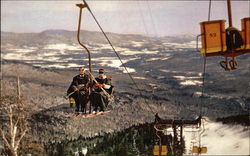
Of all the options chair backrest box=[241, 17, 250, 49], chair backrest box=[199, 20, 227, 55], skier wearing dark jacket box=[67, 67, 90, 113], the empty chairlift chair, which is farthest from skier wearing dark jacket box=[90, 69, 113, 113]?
chair backrest box=[241, 17, 250, 49]

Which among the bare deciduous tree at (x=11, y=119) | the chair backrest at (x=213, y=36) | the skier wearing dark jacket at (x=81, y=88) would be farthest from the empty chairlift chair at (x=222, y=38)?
the bare deciduous tree at (x=11, y=119)

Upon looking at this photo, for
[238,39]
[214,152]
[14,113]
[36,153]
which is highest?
[238,39]

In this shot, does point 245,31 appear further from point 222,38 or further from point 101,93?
point 101,93

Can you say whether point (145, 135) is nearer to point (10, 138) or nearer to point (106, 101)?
point (10, 138)

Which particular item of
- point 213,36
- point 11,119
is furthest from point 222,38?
point 11,119

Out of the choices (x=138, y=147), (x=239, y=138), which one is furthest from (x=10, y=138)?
(x=239, y=138)

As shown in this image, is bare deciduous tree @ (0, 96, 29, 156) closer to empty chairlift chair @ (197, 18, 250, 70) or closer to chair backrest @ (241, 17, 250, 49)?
empty chairlift chair @ (197, 18, 250, 70)
